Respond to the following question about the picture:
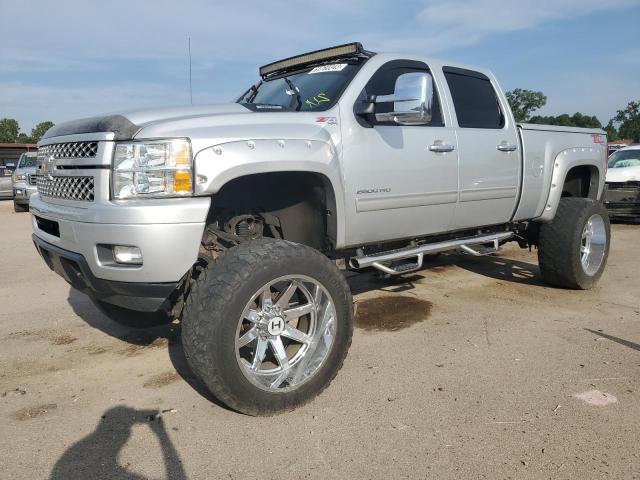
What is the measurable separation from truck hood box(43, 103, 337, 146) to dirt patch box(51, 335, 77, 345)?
1.64 meters

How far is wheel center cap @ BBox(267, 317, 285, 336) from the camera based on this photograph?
301cm

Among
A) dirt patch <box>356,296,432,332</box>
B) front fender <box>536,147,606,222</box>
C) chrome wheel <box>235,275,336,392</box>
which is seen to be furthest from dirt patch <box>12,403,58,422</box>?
front fender <box>536,147,606,222</box>

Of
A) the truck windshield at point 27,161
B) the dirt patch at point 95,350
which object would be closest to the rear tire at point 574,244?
the dirt patch at point 95,350

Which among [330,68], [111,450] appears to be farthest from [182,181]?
[330,68]

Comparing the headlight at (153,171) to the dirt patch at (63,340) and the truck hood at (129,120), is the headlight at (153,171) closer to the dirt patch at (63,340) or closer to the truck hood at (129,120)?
the truck hood at (129,120)

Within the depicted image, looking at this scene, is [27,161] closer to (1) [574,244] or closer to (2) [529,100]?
(1) [574,244]

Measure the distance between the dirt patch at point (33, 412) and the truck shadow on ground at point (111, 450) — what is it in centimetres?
36

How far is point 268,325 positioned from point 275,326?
50 mm

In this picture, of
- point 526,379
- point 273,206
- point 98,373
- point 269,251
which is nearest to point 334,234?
point 273,206

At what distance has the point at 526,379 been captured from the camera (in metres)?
3.34

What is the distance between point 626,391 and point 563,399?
425mm

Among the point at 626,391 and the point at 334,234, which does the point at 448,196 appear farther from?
the point at 626,391

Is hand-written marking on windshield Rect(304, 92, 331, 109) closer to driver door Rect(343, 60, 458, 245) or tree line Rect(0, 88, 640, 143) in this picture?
driver door Rect(343, 60, 458, 245)

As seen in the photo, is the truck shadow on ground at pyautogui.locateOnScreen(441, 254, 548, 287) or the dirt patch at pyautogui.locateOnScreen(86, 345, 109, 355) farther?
the truck shadow on ground at pyautogui.locateOnScreen(441, 254, 548, 287)
